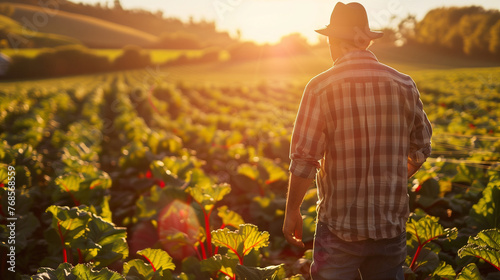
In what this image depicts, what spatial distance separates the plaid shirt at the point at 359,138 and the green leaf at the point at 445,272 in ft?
2.13

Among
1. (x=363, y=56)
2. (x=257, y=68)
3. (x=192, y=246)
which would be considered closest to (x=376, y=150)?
(x=363, y=56)

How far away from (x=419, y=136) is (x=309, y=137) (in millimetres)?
611

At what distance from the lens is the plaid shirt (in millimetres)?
1693

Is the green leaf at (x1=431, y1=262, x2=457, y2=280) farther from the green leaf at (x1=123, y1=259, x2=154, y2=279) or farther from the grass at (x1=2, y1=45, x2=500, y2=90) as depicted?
the grass at (x1=2, y1=45, x2=500, y2=90)

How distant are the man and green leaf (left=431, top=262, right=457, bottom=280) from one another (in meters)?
0.58

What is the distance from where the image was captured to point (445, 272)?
216cm

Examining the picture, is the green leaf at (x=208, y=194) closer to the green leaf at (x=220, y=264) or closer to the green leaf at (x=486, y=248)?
the green leaf at (x=220, y=264)

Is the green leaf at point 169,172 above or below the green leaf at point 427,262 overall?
above

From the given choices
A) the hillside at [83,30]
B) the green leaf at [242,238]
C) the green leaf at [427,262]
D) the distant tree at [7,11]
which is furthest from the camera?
the distant tree at [7,11]

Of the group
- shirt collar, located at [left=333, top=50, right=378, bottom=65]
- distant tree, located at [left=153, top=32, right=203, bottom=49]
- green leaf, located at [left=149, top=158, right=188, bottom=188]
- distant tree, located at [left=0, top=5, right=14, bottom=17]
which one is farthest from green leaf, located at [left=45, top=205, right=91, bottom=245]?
distant tree, located at [left=0, top=5, right=14, bottom=17]

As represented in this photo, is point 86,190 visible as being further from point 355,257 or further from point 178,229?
point 355,257

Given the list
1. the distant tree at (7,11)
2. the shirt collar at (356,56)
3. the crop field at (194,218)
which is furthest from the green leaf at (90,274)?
the distant tree at (7,11)

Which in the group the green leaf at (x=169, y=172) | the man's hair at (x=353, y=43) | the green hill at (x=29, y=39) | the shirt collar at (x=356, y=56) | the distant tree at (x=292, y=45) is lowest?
the green leaf at (x=169, y=172)

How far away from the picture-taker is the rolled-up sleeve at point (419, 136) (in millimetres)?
1827
